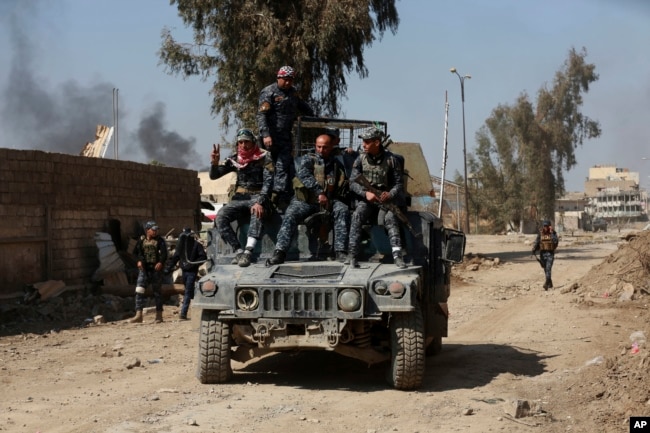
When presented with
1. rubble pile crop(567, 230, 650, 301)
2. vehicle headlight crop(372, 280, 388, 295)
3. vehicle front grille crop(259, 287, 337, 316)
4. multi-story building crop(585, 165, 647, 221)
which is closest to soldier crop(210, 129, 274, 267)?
vehicle front grille crop(259, 287, 337, 316)

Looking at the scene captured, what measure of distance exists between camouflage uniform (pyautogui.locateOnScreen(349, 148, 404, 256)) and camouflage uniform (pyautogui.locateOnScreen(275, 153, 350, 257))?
0.50 feet

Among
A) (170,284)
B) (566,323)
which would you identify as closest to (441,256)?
(566,323)

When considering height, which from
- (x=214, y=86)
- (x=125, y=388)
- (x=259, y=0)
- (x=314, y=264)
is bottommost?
(x=125, y=388)

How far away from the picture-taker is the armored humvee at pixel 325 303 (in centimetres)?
861

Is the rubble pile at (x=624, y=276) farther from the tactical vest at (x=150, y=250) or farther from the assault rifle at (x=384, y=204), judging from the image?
the assault rifle at (x=384, y=204)

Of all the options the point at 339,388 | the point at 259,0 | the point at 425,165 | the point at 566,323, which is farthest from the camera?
the point at 259,0

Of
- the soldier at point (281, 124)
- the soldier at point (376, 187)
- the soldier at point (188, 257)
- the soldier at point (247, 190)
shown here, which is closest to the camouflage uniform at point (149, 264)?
the soldier at point (188, 257)

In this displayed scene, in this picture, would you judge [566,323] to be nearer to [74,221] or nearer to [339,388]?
[339,388]

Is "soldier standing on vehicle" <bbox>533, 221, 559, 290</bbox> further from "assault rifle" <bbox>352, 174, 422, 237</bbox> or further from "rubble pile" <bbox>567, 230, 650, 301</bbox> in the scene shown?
"assault rifle" <bbox>352, 174, 422, 237</bbox>

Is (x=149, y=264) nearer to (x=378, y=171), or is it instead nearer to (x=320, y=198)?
(x=320, y=198)

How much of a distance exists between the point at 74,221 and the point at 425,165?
9.36 m

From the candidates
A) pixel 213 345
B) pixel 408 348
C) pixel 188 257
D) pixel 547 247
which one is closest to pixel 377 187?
pixel 408 348

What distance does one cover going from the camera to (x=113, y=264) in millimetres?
18609

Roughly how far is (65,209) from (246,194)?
8.12m
